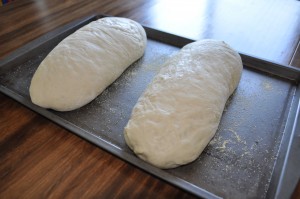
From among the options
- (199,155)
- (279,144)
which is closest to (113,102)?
(199,155)

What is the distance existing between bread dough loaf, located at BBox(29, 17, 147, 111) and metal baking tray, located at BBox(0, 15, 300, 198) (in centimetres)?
4

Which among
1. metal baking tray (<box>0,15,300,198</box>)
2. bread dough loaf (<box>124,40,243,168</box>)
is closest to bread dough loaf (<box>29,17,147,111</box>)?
metal baking tray (<box>0,15,300,198</box>)

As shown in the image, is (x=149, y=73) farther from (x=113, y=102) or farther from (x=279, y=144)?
(x=279, y=144)

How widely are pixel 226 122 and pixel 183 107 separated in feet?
0.66

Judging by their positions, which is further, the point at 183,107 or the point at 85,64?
the point at 85,64

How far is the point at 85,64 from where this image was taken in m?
0.94

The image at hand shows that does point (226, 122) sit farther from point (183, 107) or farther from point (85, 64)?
point (85, 64)

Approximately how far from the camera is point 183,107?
29.7 inches

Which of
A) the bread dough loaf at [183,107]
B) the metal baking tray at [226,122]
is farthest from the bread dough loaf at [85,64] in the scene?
the bread dough loaf at [183,107]

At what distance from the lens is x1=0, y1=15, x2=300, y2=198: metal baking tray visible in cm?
67

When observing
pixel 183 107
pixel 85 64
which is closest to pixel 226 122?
pixel 183 107

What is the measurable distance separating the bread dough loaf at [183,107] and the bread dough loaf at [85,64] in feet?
0.69

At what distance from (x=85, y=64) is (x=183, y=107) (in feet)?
1.37

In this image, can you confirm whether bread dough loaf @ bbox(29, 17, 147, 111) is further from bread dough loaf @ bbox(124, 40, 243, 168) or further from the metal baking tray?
bread dough loaf @ bbox(124, 40, 243, 168)
